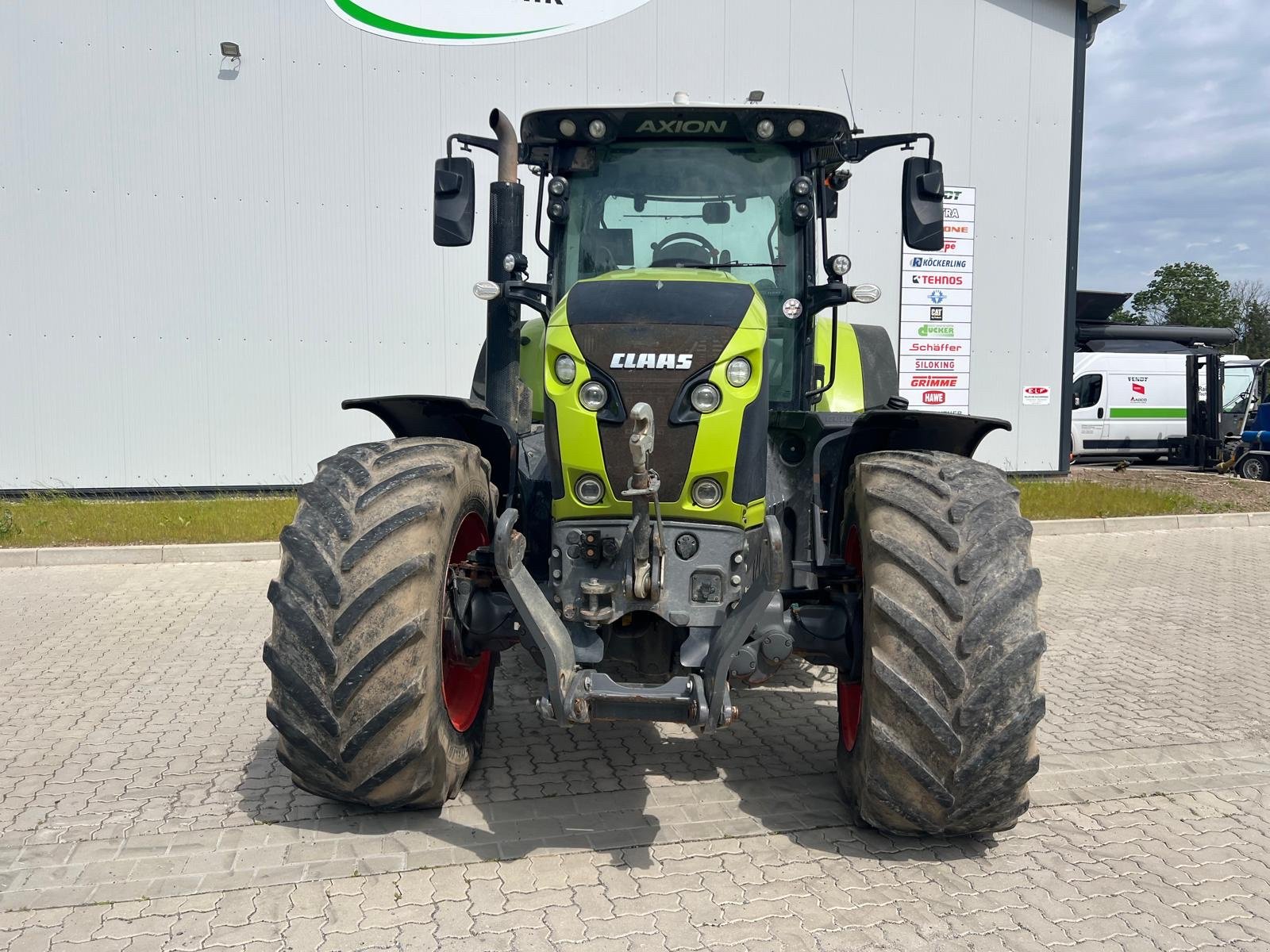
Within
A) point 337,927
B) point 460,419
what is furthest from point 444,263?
point 337,927

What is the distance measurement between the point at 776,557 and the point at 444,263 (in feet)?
31.2

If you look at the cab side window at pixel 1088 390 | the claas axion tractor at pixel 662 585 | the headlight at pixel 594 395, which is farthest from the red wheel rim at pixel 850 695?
the cab side window at pixel 1088 390

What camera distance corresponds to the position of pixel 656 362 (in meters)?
3.43

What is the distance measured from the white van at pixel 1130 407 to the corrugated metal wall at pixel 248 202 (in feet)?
34.9

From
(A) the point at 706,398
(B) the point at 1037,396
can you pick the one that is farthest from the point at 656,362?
(B) the point at 1037,396

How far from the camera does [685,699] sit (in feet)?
10.4

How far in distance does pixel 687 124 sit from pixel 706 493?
2.04m

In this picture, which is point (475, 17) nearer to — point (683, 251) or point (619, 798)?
point (683, 251)

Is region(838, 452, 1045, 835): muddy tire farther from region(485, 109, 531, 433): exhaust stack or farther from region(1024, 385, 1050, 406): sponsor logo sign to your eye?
region(1024, 385, 1050, 406): sponsor logo sign

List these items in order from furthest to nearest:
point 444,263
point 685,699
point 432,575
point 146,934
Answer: point 444,263, point 432,575, point 685,699, point 146,934

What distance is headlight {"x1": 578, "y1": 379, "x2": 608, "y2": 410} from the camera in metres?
3.45

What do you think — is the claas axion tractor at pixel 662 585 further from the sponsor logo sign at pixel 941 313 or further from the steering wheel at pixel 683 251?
the sponsor logo sign at pixel 941 313

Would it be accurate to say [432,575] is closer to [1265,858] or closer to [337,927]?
[337,927]

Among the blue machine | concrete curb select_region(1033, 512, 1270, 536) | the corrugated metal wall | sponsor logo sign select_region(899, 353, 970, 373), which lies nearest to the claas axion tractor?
concrete curb select_region(1033, 512, 1270, 536)
